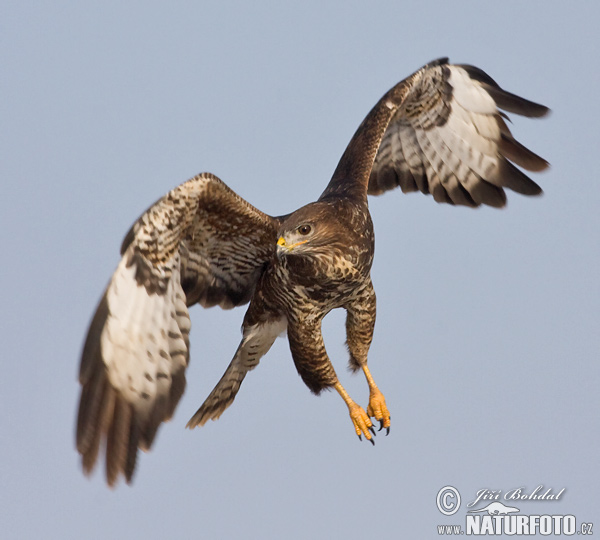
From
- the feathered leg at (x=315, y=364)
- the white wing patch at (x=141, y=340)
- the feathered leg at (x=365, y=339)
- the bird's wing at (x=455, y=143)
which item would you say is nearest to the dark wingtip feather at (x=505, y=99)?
the bird's wing at (x=455, y=143)

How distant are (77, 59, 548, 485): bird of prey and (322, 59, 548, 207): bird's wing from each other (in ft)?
0.04

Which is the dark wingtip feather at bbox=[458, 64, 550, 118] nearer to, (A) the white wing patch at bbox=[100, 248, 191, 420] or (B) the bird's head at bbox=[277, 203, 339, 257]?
(B) the bird's head at bbox=[277, 203, 339, 257]

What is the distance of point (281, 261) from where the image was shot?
33.4 ft

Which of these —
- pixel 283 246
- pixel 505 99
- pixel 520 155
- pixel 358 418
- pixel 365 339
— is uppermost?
pixel 505 99

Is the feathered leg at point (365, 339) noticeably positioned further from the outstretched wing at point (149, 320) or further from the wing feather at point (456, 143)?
the wing feather at point (456, 143)

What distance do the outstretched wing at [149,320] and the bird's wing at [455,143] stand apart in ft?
8.03

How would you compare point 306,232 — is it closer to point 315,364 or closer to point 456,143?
point 315,364

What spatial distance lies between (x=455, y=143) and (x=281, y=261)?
3.25 m

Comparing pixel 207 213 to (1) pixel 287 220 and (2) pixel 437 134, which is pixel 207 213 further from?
(2) pixel 437 134

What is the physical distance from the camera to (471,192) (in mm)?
12250

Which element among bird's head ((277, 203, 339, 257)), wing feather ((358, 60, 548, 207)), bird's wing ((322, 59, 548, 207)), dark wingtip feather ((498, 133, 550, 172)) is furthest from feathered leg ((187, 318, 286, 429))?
dark wingtip feather ((498, 133, 550, 172))

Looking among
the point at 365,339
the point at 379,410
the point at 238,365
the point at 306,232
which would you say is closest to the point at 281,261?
the point at 306,232

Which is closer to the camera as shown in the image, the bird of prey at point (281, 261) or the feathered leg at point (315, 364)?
the bird of prey at point (281, 261)

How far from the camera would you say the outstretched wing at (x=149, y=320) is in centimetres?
908
